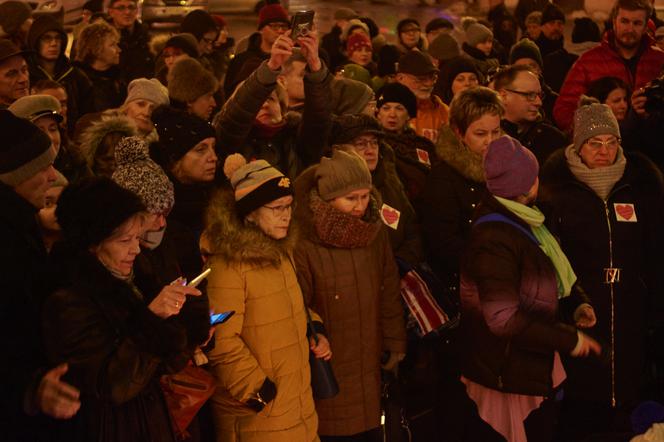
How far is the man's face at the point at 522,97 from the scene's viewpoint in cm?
693

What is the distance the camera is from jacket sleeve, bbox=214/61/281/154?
17.5 feet

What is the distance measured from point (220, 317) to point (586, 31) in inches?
347

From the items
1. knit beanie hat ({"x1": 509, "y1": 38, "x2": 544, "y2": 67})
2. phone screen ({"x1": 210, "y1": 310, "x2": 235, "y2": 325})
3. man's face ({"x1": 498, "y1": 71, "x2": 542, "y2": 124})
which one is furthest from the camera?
knit beanie hat ({"x1": 509, "y1": 38, "x2": 544, "y2": 67})

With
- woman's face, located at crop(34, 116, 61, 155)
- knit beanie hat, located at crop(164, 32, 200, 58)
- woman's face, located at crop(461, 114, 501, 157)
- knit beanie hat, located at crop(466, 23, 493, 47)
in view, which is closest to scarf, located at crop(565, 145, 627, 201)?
woman's face, located at crop(461, 114, 501, 157)

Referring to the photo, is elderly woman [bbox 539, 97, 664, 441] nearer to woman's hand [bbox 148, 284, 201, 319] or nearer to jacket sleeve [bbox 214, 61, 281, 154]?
jacket sleeve [bbox 214, 61, 281, 154]

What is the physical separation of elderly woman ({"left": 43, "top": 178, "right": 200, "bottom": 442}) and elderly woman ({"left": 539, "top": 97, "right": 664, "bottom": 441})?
2726mm

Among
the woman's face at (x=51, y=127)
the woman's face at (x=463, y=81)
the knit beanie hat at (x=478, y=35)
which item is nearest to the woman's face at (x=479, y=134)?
the woman's face at (x=51, y=127)

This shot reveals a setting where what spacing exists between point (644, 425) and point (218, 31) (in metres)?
8.17

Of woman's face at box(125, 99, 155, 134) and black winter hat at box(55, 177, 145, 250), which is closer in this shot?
black winter hat at box(55, 177, 145, 250)

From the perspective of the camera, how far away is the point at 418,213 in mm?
5988

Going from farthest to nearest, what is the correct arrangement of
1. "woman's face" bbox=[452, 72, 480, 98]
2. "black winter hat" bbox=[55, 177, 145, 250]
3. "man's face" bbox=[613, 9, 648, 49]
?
"woman's face" bbox=[452, 72, 480, 98] < "man's face" bbox=[613, 9, 648, 49] < "black winter hat" bbox=[55, 177, 145, 250]

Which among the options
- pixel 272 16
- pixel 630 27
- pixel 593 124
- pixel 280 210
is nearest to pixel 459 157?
pixel 593 124

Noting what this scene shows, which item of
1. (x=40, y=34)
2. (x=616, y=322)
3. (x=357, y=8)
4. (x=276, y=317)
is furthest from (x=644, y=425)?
(x=357, y=8)

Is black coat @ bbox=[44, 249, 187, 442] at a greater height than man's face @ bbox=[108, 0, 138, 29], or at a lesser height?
greater
